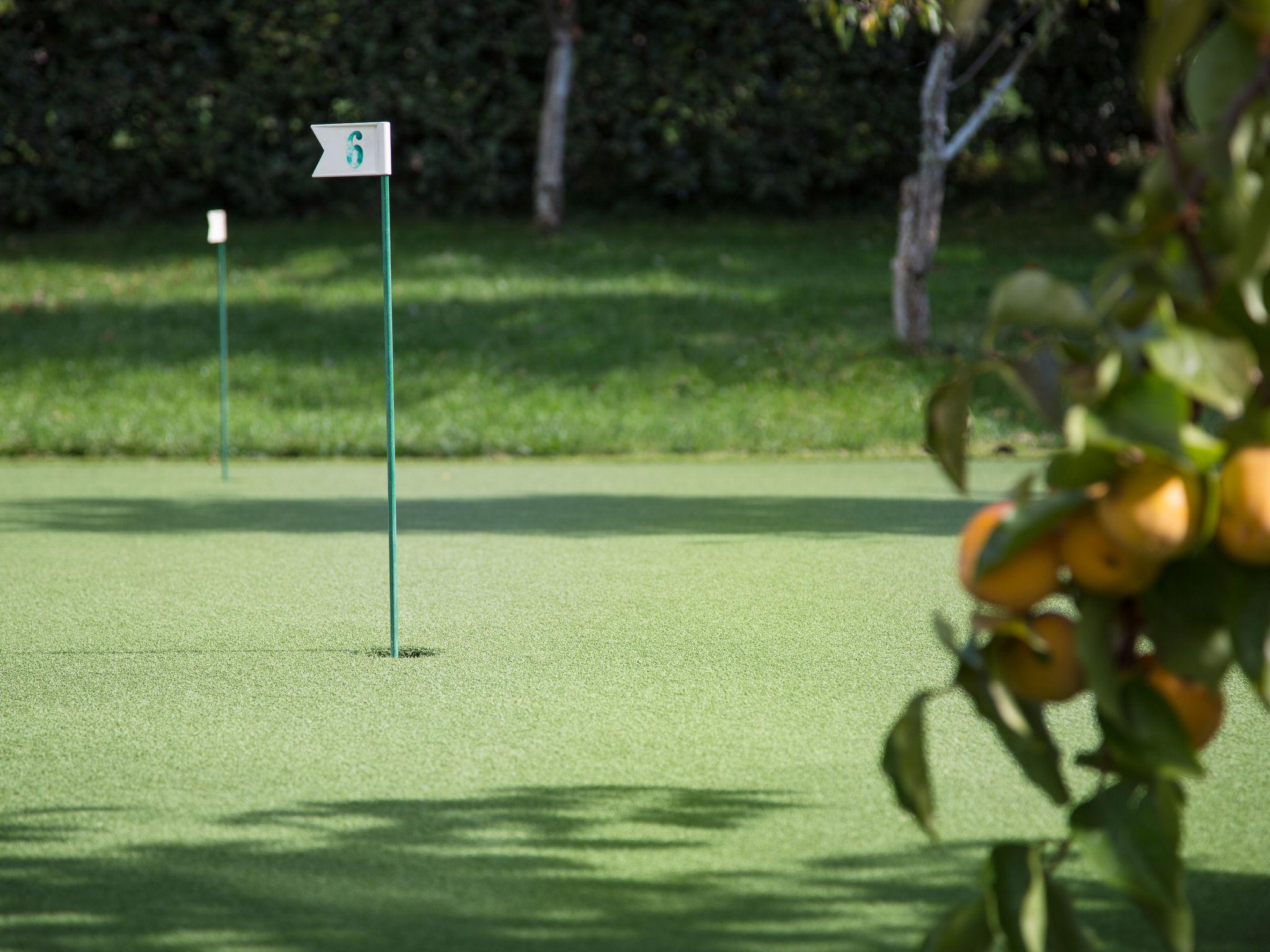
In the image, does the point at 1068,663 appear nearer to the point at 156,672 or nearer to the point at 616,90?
the point at 156,672

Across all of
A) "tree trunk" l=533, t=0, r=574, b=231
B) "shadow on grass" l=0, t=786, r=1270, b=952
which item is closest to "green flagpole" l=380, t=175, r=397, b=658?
"shadow on grass" l=0, t=786, r=1270, b=952

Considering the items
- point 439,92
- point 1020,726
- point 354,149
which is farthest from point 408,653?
point 439,92

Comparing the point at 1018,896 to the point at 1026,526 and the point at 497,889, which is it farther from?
the point at 497,889

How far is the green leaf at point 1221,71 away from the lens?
111 cm

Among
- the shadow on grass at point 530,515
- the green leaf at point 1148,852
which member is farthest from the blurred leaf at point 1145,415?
the shadow on grass at point 530,515

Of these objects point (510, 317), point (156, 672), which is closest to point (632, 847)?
point (156, 672)

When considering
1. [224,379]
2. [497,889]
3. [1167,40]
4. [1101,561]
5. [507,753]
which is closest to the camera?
[1167,40]

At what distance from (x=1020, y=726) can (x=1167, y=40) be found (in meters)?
0.57

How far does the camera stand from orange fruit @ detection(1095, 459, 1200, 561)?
3.59ft

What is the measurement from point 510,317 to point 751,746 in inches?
357

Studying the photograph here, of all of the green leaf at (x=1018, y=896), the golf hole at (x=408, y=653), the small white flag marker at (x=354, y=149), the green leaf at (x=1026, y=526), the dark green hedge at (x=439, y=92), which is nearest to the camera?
the green leaf at (x=1026, y=526)

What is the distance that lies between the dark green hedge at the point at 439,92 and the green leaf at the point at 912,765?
13849 mm

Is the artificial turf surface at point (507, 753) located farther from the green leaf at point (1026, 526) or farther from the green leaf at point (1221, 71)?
the green leaf at point (1221, 71)

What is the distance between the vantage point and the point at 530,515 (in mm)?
7301
